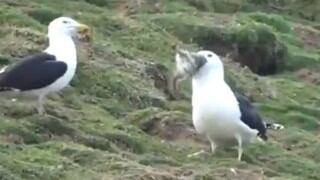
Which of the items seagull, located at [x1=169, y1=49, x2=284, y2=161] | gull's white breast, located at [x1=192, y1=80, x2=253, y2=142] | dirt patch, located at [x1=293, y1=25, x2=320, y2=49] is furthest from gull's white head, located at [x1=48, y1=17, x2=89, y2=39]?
dirt patch, located at [x1=293, y1=25, x2=320, y2=49]

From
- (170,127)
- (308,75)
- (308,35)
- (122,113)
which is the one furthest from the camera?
(308,35)

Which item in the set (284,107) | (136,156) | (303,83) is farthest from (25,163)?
(303,83)

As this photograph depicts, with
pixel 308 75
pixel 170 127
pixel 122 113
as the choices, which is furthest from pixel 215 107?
pixel 308 75

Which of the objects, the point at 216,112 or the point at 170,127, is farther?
the point at 170,127

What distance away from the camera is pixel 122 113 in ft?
59.5

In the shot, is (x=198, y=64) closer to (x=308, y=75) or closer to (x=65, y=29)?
(x=65, y=29)

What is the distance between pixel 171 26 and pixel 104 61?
6754mm

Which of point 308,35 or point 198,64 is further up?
point 198,64

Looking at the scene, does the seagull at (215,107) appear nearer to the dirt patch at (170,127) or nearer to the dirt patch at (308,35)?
the dirt patch at (170,127)

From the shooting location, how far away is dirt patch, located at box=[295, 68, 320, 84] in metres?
27.8

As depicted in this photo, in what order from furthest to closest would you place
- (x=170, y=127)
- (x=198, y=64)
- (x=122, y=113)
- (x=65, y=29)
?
(x=122, y=113)
(x=170, y=127)
(x=65, y=29)
(x=198, y=64)

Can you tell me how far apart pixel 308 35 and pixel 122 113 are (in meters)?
16.0

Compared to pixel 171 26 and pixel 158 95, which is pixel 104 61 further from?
pixel 171 26

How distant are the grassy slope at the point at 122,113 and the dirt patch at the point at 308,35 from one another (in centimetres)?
253
